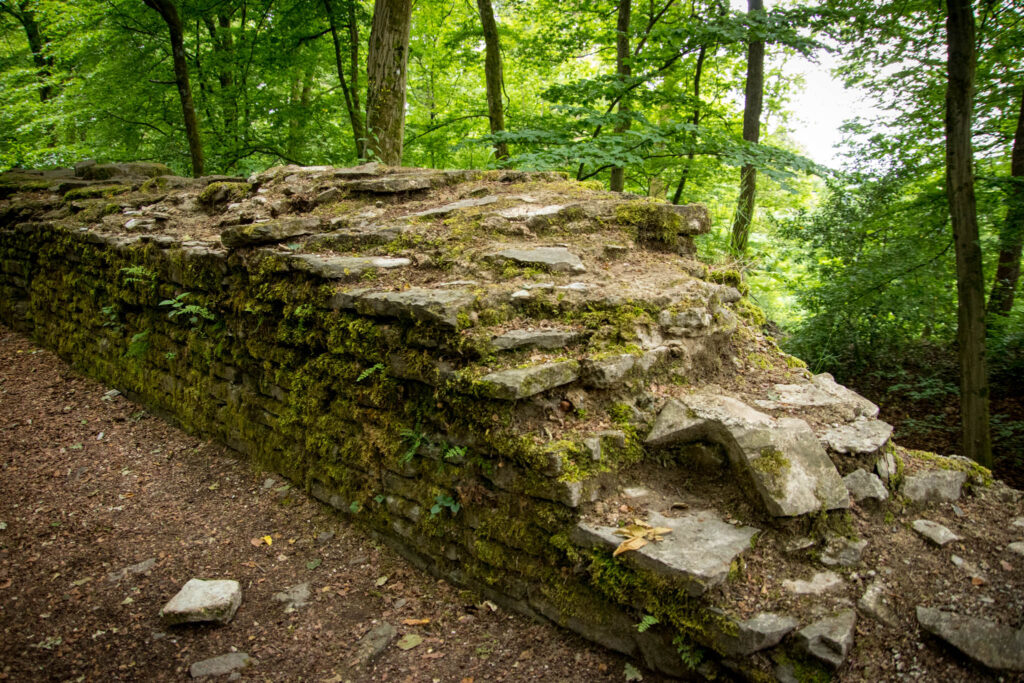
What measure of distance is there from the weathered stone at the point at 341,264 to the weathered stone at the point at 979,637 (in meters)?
3.26

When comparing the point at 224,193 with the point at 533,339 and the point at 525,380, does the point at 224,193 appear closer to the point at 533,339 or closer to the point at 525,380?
the point at 533,339

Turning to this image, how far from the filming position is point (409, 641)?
2.78 metres

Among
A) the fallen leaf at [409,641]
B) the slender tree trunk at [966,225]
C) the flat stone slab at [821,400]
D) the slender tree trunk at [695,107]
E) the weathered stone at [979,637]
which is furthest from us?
the slender tree trunk at [695,107]

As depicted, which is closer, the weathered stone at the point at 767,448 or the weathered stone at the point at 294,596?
the weathered stone at the point at 767,448

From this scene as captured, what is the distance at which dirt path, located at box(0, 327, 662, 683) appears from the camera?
102 inches

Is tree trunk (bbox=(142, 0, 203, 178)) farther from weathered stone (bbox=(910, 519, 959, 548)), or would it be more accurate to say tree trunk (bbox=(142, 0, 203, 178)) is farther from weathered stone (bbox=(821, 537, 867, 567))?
weathered stone (bbox=(910, 519, 959, 548))

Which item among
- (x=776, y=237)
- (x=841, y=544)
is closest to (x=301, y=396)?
(x=841, y=544)

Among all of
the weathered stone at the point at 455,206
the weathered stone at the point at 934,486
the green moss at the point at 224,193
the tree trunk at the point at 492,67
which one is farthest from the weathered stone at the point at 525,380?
the tree trunk at the point at 492,67

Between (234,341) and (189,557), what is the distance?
162 centimetres

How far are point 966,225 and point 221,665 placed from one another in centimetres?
739

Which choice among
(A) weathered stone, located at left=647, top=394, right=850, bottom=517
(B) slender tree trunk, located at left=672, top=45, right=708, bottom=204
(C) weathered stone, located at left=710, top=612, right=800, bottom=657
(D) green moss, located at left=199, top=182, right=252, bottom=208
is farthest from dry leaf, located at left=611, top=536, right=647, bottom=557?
(B) slender tree trunk, located at left=672, top=45, right=708, bottom=204

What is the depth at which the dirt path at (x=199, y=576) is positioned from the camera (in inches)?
102

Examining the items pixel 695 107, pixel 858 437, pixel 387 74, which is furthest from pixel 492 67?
pixel 858 437

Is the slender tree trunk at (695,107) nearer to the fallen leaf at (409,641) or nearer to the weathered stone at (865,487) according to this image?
the weathered stone at (865,487)
